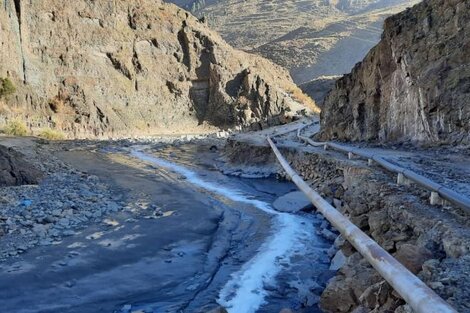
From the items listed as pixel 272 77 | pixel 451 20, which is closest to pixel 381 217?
pixel 451 20

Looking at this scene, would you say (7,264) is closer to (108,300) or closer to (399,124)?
(108,300)

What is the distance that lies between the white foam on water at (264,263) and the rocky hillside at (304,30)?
102133 mm

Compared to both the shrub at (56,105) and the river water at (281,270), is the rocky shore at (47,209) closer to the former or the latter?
the river water at (281,270)

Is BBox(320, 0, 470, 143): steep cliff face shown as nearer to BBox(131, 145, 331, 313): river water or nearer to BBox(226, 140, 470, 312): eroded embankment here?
BBox(226, 140, 470, 312): eroded embankment

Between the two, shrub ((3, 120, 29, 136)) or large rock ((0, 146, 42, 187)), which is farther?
shrub ((3, 120, 29, 136))

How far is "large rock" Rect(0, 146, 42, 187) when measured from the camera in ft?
55.7

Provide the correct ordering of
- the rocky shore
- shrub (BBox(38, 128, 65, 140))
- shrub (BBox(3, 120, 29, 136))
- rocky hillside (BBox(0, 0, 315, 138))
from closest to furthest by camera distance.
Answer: the rocky shore < shrub (BBox(3, 120, 29, 136)) < shrub (BBox(38, 128, 65, 140)) < rocky hillside (BBox(0, 0, 315, 138))

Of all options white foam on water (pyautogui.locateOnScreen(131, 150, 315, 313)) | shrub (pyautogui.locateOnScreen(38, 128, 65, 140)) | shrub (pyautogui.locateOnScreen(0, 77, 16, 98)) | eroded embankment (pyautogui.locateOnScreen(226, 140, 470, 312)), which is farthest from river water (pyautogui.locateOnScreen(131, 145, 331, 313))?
shrub (pyautogui.locateOnScreen(0, 77, 16, 98))

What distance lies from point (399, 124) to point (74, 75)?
48.4 m

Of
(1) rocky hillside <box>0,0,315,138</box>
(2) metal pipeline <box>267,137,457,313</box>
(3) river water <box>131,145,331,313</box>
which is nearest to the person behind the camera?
(2) metal pipeline <box>267,137,457,313</box>

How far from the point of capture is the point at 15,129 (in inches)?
1743

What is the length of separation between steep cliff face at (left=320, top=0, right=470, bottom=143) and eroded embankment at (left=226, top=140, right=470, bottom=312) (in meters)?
4.23

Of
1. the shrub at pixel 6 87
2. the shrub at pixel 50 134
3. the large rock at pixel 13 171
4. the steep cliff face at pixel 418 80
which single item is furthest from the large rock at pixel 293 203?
the shrub at pixel 6 87

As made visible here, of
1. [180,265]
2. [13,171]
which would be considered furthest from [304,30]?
[180,265]
